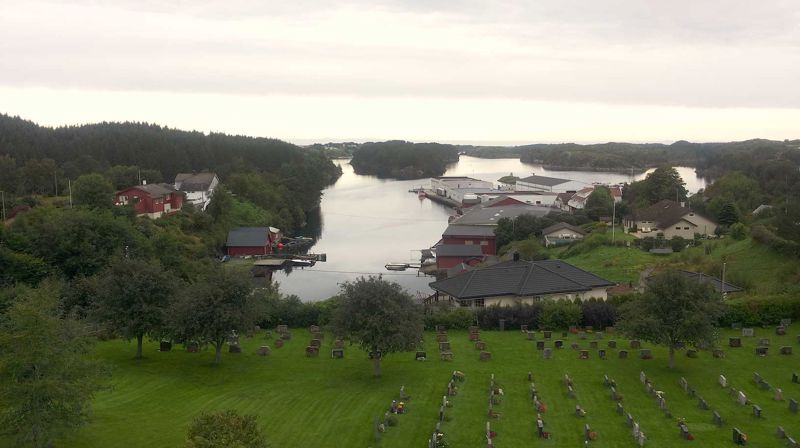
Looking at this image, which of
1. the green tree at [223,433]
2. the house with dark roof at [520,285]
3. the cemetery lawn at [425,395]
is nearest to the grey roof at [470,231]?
the house with dark roof at [520,285]

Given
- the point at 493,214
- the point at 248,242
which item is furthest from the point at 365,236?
the point at 248,242

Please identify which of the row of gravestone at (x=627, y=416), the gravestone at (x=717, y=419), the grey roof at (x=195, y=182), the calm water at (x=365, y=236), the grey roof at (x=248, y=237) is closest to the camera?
the row of gravestone at (x=627, y=416)

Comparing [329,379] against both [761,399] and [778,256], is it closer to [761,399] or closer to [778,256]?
[761,399]

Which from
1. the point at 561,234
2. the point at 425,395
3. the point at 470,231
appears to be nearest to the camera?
the point at 425,395

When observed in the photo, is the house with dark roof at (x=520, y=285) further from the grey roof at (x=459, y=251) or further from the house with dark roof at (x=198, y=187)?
the house with dark roof at (x=198, y=187)

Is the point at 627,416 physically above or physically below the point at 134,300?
below

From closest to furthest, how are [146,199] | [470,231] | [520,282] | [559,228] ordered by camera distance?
[520,282]
[559,228]
[146,199]
[470,231]

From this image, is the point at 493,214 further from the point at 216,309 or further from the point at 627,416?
the point at 627,416
